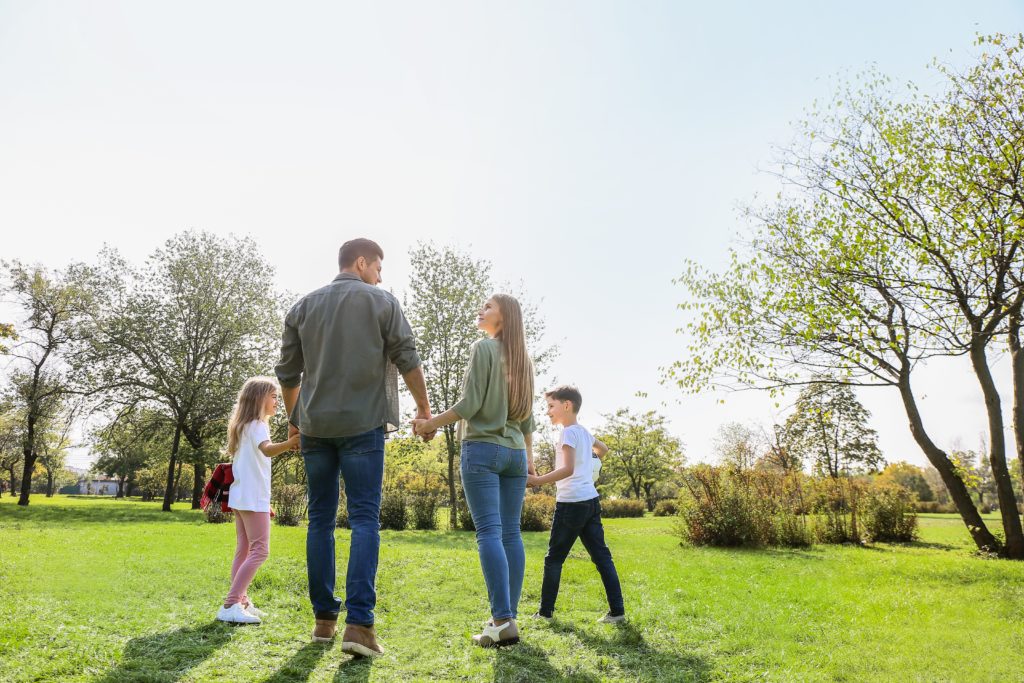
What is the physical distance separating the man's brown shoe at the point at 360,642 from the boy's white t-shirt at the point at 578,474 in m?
1.88

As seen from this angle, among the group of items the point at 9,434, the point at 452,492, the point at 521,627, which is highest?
the point at 9,434

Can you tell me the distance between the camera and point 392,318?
3791 mm

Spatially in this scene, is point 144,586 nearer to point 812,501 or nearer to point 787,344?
point 787,344

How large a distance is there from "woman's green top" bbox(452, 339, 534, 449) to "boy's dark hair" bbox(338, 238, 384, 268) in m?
0.91

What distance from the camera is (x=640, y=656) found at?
373cm

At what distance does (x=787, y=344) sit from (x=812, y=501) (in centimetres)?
390

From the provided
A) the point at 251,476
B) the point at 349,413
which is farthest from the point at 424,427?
the point at 251,476

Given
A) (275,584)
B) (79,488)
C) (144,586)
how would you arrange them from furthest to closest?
1. (79,488)
2. (275,584)
3. (144,586)

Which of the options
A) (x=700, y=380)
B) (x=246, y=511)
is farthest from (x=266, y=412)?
(x=700, y=380)

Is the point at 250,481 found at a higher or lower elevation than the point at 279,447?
lower

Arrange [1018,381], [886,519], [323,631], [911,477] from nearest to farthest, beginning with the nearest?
[323,631]
[1018,381]
[886,519]
[911,477]

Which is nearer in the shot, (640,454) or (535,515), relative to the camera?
(535,515)

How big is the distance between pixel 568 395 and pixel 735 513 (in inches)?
338

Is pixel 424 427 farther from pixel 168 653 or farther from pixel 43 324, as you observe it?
pixel 43 324
